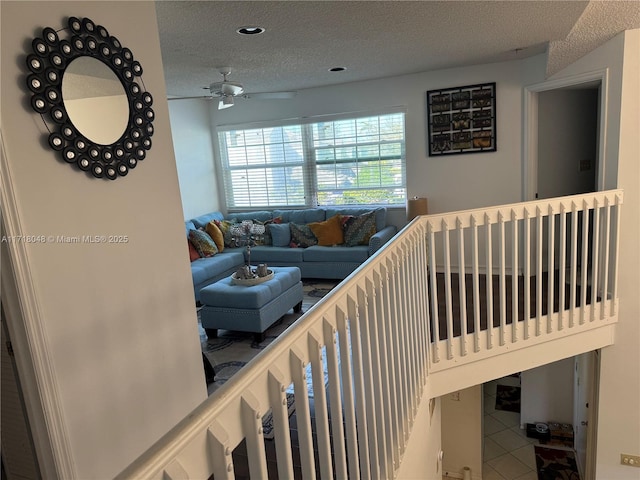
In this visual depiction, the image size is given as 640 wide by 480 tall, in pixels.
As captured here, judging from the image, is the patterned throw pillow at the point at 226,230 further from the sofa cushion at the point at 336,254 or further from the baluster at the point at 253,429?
the baluster at the point at 253,429

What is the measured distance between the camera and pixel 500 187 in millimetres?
4902

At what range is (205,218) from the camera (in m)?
6.04

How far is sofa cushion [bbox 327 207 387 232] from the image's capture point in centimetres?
550

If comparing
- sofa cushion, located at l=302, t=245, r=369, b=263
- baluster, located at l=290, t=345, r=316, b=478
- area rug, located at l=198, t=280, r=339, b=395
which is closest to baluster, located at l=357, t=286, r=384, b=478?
baluster, located at l=290, t=345, r=316, b=478

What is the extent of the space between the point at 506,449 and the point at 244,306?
4253 mm

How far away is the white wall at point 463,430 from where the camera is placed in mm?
5176

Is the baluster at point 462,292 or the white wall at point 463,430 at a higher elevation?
the baluster at point 462,292

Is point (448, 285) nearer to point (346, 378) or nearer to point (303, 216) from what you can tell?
point (346, 378)

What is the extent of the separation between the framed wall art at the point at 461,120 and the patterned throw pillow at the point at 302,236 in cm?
182

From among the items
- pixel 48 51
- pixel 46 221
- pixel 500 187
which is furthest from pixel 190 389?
pixel 500 187

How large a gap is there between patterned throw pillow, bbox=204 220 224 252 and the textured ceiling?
6.38ft

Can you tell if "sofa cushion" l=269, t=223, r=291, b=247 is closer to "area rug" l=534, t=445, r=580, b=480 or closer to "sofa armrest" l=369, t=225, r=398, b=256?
"sofa armrest" l=369, t=225, r=398, b=256

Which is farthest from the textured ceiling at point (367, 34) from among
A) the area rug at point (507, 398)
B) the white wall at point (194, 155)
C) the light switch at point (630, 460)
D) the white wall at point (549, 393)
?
the area rug at point (507, 398)

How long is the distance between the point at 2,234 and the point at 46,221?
16 cm
